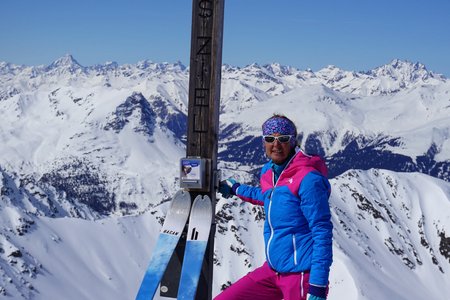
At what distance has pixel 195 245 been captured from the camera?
6.95 metres

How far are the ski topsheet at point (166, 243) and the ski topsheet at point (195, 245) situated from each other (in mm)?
130

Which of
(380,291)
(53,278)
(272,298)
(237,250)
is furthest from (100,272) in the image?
(272,298)

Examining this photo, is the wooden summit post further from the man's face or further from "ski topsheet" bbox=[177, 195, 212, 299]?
the man's face

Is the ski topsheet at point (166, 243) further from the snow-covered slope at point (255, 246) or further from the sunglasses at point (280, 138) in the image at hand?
the snow-covered slope at point (255, 246)

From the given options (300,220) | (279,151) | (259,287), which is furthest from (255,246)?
(300,220)

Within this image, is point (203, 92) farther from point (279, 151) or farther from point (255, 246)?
point (255, 246)

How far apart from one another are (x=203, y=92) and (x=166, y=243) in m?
1.90

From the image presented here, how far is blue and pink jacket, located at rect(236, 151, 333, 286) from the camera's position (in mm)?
6410

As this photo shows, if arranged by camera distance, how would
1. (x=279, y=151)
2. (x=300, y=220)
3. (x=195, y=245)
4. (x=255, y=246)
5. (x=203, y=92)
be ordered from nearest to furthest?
1. (x=300, y=220)
2. (x=195, y=245)
3. (x=203, y=92)
4. (x=279, y=151)
5. (x=255, y=246)

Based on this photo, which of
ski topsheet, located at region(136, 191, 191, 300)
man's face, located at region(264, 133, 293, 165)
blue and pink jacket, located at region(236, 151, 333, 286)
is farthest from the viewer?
man's face, located at region(264, 133, 293, 165)

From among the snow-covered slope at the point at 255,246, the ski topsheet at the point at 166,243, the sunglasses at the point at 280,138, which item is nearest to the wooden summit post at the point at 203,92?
the ski topsheet at the point at 166,243

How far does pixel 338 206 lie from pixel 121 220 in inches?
2401

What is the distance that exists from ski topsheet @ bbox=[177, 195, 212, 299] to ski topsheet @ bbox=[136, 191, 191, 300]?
0.43ft

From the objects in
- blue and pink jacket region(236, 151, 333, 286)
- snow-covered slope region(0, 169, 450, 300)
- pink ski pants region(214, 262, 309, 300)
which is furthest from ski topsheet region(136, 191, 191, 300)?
snow-covered slope region(0, 169, 450, 300)
